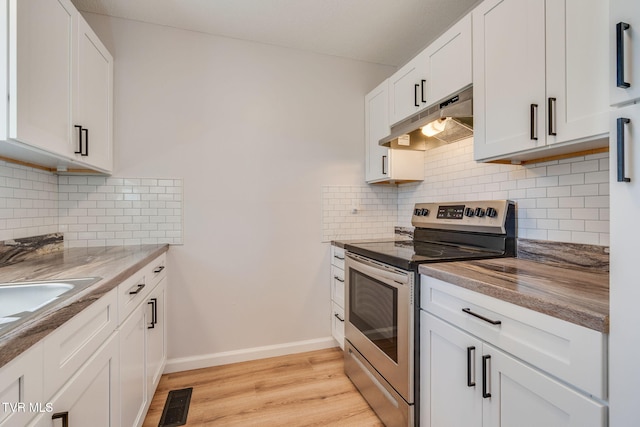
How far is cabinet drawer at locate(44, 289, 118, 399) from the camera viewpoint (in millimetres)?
736

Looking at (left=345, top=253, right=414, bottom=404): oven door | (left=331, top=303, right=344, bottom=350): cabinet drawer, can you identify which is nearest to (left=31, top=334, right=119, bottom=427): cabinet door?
(left=345, top=253, right=414, bottom=404): oven door

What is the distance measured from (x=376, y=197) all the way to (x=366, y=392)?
1.56m

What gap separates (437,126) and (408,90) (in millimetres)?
351

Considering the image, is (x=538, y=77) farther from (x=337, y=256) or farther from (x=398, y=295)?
(x=337, y=256)

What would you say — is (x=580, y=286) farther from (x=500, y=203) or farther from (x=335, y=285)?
(x=335, y=285)

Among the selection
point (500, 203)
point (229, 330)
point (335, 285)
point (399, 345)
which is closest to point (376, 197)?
point (335, 285)

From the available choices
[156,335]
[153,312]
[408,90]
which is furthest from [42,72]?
[408,90]

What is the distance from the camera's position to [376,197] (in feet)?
8.84

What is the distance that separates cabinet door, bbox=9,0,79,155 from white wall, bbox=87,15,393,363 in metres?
0.61

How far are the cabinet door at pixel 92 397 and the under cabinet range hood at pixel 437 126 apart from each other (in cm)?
191

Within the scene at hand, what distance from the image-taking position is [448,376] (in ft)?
4.10

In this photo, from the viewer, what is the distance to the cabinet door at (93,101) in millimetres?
1601

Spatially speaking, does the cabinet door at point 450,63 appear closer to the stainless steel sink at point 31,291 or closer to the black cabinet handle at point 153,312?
the stainless steel sink at point 31,291

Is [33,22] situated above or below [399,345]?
above
